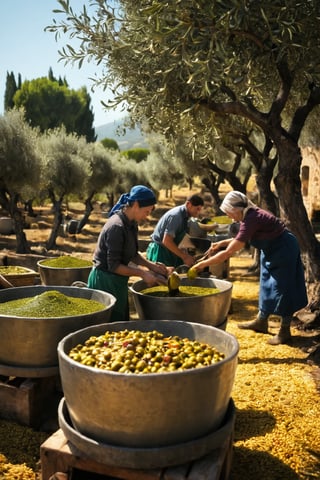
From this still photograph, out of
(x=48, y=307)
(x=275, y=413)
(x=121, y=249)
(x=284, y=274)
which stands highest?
(x=121, y=249)

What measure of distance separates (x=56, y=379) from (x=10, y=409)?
466 mm

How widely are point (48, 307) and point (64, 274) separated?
342cm

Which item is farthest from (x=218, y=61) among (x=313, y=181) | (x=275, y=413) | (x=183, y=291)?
(x=313, y=181)

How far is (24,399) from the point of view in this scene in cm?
380

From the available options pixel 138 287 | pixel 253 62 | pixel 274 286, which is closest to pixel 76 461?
pixel 138 287

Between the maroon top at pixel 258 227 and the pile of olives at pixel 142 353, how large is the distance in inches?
111

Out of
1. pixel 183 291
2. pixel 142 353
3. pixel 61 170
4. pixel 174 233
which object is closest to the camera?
pixel 142 353

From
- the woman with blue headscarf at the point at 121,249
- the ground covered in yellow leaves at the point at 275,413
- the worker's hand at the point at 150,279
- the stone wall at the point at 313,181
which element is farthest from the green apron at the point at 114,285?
the stone wall at the point at 313,181

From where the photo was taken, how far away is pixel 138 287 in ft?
16.5

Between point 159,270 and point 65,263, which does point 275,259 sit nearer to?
point 159,270

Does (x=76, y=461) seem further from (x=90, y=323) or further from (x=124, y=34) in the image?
(x=124, y=34)

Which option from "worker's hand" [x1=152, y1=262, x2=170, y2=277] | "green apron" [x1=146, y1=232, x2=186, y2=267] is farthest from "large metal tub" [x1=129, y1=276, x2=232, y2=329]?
"green apron" [x1=146, y1=232, x2=186, y2=267]

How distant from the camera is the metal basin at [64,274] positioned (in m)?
7.20

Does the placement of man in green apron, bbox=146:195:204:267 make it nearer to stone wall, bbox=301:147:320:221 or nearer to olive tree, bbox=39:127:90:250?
stone wall, bbox=301:147:320:221
